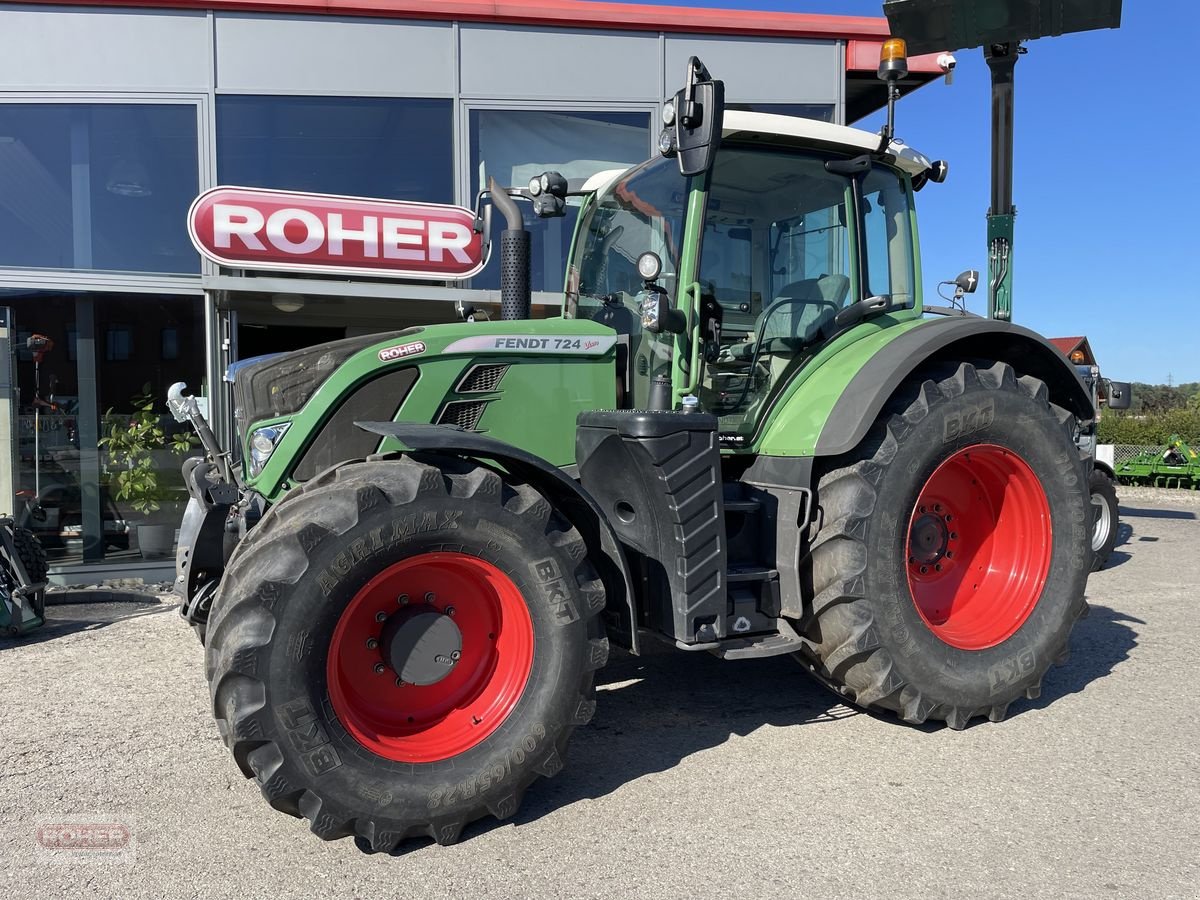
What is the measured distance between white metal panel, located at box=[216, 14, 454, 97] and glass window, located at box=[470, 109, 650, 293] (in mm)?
567

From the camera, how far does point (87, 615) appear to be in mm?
6258

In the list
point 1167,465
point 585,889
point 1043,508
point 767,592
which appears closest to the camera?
point 585,889

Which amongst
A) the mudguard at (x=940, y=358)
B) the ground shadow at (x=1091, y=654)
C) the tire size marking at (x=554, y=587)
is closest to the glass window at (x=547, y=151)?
the mudguard at (x=940, y=358)

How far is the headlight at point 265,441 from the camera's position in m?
3.36

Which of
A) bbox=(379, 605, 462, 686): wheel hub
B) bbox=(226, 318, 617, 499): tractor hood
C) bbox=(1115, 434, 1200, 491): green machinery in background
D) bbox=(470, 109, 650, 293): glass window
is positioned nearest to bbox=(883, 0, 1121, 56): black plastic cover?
bbox=(470, 109, 650, 293): glass window

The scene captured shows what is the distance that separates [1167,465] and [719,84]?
1631 cm

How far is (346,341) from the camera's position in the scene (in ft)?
11.6

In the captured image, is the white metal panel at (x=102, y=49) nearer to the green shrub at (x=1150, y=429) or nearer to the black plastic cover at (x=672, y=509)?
the black plastic cover at (x=672, y=509)

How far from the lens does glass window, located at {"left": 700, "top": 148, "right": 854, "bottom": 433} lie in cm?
378

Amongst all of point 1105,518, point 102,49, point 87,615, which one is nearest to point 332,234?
point 102,49

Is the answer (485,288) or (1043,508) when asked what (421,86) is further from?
(1043,508)

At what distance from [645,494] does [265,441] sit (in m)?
1.49

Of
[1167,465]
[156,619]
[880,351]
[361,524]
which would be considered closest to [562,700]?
[361,524]

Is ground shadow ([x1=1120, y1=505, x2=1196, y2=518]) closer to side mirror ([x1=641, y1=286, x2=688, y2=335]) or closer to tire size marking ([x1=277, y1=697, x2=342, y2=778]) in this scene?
side mirror ([x1=641, y1=286, x2=688, y2=335])
